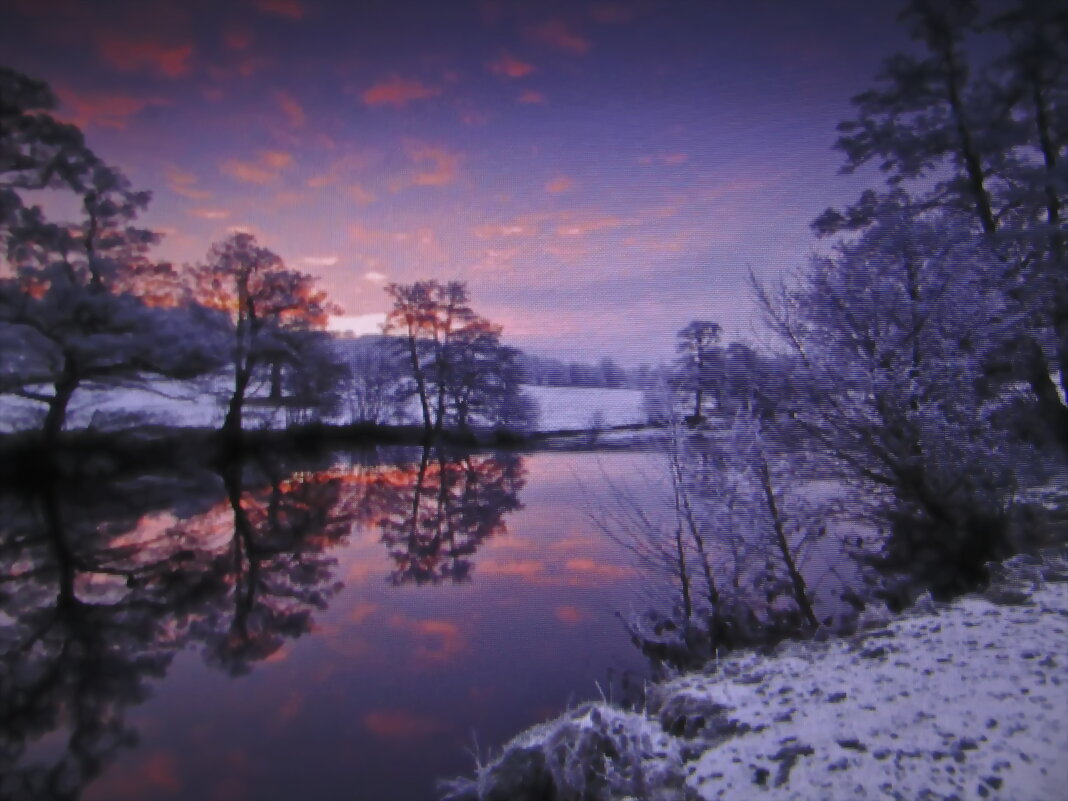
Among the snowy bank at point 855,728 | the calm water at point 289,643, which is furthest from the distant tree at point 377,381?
the snowy bank at point 855,728

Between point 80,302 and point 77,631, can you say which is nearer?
point 77,631

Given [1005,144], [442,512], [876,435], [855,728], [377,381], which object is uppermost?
[1005,144]

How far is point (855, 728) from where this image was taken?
1.66 meters

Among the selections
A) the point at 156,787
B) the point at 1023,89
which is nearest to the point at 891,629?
the point at 156,787

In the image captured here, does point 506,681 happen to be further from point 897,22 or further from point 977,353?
point 897,22

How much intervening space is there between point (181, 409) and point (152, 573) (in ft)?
23.4

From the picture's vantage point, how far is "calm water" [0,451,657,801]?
8.29ft

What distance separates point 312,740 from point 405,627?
1354mm

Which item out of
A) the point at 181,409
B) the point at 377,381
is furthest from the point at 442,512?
the point at 377,381

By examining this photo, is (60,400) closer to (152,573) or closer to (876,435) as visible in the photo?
(152,573)

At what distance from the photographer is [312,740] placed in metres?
2.69

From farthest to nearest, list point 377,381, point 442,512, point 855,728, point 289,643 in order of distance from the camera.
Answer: point 377,381 → point 442,512 → point 289,643 → point 855,728

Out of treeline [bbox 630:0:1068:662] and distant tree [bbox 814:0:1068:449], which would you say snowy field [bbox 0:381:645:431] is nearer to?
treeline [bbox 630:0:1068:662]

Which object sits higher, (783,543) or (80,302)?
(80,302)
